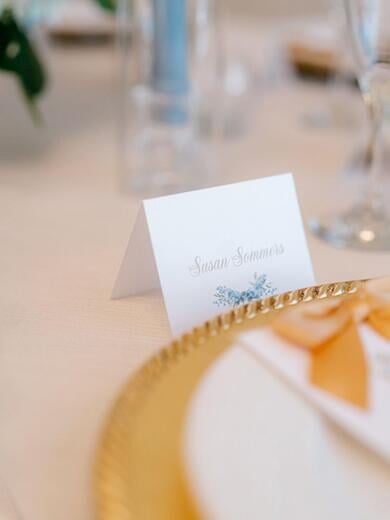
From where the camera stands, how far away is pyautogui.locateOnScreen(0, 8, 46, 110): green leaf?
737 millimetres

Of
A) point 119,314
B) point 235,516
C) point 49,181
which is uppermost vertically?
point 49,181

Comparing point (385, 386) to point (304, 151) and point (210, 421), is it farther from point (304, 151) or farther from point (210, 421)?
point (304, 151)

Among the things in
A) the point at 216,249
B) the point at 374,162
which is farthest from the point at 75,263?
the point at 374,162

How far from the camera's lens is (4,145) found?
806 millimetres

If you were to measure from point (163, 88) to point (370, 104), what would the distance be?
0.85 ft

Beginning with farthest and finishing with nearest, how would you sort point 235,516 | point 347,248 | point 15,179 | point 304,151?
point 304,151
point 15,179
point 347,248
point 235,516

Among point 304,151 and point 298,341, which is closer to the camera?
point 298,341

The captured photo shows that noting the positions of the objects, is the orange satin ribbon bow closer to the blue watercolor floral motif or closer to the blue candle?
the blue watercolor floral motif

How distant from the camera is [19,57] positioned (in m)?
0.75

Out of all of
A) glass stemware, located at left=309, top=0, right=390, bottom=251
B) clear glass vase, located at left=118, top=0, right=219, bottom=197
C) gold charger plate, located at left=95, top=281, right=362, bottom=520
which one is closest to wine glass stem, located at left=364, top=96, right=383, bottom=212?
glass stemware, located at left=309, top=0, right=390, bottom=251

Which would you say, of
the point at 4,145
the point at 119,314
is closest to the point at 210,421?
the point at 119,314

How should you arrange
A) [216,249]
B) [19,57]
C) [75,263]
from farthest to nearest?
[19,57]
[75,263]
[216,249]

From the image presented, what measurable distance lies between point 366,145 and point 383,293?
56 centimetres

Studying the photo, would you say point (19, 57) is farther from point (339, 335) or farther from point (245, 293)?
point (339, 335)
